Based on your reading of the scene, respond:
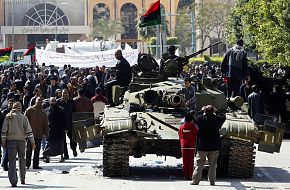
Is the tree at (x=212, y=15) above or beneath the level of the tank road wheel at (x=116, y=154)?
above

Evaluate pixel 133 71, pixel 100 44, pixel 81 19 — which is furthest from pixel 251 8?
pixel 81 19

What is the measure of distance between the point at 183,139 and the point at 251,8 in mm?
23631

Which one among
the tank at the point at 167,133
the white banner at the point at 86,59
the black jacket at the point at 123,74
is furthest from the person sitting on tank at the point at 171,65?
the white banner at the point at 86,59

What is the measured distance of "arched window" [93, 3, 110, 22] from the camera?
122 meters

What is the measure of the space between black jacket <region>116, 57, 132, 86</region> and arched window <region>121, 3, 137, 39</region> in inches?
3814

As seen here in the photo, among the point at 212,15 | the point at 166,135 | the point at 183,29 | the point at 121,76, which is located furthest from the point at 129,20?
the point at 166,135

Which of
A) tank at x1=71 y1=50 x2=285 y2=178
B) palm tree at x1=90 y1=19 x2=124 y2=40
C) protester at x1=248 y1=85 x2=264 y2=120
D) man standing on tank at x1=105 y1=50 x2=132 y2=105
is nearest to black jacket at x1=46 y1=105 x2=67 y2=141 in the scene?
man standing on tank at x1=105 y1=50 x2=132 y2=105

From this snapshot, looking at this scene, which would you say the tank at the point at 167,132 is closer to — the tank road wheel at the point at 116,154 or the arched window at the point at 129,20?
the tank road wheel at the point at 116,154

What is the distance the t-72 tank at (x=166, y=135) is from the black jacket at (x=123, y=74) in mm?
2838

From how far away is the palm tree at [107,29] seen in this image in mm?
112375

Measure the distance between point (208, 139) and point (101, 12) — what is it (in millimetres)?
105130

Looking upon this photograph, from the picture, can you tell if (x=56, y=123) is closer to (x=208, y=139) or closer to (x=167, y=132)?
(x=167, y=132)

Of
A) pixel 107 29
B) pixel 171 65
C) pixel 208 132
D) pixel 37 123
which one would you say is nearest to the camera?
pixel 208 132

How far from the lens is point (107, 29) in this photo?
113 m
